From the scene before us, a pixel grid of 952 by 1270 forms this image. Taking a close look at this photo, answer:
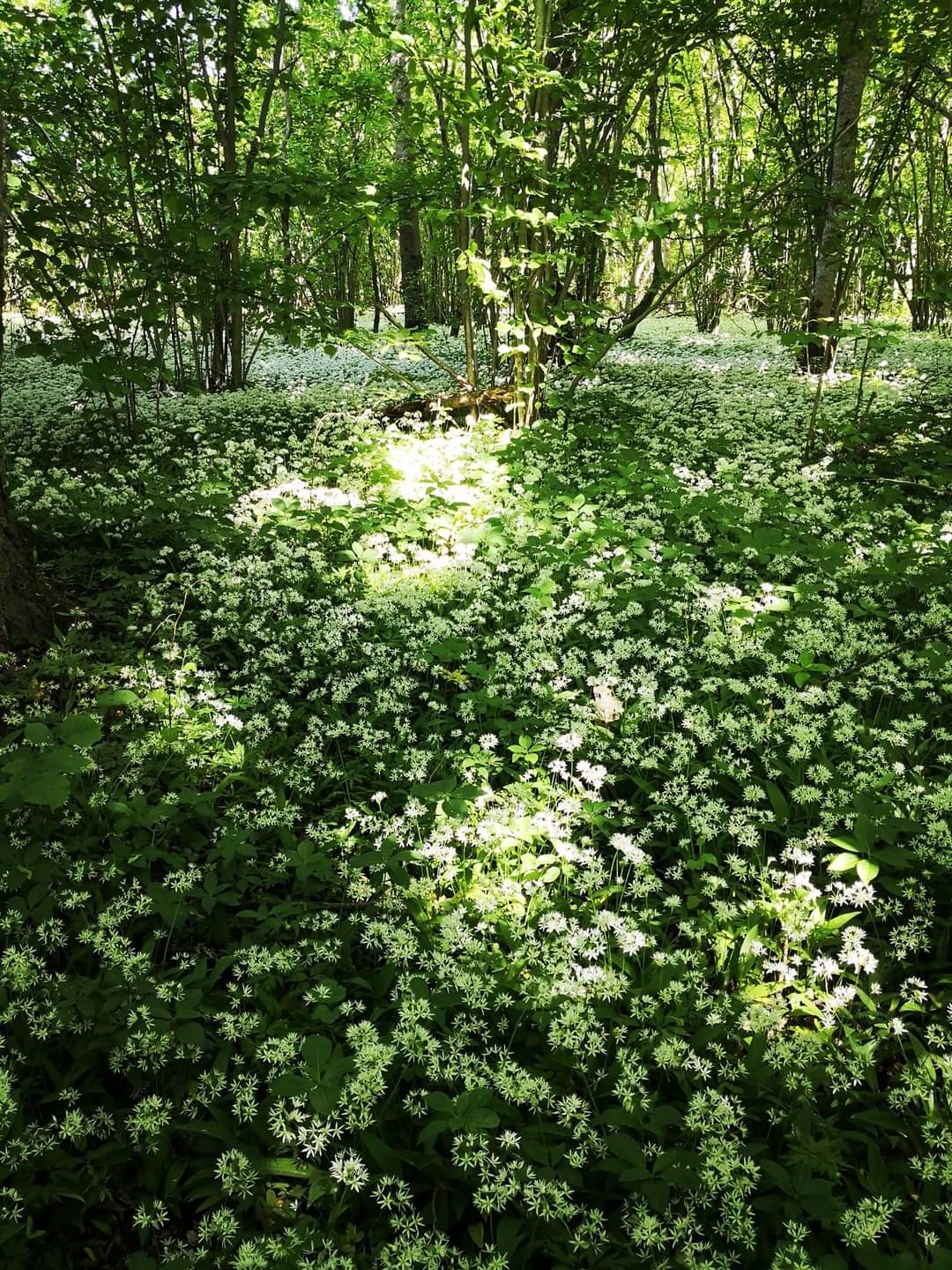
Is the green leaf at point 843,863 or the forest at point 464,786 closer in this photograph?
the forest at point 464,786

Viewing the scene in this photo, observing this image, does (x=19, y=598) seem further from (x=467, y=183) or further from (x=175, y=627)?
(x=467, y=183)

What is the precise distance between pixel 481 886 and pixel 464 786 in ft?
1.57

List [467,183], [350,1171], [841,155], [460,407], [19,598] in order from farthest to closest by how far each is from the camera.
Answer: [841,155]
[460,407]
[467,183]
[19,598]
[350,1171]

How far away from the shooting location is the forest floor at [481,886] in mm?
1757

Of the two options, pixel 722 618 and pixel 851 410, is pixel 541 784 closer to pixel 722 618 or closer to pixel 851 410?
pixel 722 618

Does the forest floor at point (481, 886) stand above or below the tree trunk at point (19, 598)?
below

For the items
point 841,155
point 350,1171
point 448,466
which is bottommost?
point 350,1171

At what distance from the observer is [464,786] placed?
293 centimetres

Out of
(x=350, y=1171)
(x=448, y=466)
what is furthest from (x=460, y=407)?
(x=350, y=1171)

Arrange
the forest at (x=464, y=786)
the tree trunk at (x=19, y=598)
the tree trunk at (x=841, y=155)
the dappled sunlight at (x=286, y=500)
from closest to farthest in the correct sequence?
the forest at (x=464, y=786)
the tree trunk at (x=19, y=598)
the dappled sunlight at (x=286, y=500)
the tree trunk at (x=841, y=155)

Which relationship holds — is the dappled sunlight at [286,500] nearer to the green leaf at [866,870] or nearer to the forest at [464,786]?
the forest at [464,786]

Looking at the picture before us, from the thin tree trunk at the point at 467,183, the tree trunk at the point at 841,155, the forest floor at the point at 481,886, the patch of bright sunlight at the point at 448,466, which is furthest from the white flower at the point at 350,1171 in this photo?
the tree trunk at the point at 841,155

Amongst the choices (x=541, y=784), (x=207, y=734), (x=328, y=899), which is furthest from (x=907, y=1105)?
(x=207, y=734)

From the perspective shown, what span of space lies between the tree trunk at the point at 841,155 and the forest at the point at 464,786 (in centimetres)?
35
